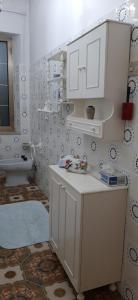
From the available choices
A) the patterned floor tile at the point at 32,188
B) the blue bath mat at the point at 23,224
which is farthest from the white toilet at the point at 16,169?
the blue bath mat at the point at 23,224

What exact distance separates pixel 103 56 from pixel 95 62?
0.10 m

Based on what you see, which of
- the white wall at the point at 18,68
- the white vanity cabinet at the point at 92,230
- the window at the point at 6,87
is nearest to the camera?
the white vanity cabinet at the point at 92,230

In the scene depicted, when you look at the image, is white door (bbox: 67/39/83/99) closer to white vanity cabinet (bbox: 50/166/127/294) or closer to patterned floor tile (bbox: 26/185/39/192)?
white vanity cabinet (bbox: 50/166/127/294)

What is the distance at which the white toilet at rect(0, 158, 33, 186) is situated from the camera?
11.7 feet

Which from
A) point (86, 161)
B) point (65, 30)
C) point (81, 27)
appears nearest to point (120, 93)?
point (86, 161)

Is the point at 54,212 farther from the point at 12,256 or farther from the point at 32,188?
the point at 32,188

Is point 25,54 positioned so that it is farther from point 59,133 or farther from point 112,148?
point 112,148

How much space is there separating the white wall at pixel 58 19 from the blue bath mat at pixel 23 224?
1.89 meters

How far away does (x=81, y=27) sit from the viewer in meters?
2.03

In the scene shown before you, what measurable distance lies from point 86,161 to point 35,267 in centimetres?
93

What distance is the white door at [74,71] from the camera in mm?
1693

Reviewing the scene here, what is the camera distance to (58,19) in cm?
253

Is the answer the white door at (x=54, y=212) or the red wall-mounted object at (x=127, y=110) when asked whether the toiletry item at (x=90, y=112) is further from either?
the white door at (x=54, y=212)

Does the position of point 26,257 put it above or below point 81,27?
below
